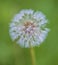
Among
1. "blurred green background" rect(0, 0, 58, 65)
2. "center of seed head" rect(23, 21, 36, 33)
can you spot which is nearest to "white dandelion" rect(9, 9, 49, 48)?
"center of seed head" rect(23, 21, 36, 33)

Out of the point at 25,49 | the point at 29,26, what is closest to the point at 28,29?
the point at 29,26

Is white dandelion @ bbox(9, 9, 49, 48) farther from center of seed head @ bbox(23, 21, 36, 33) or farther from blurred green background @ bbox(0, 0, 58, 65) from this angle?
blurred green background @ bbox(0, 0, 58, 65)

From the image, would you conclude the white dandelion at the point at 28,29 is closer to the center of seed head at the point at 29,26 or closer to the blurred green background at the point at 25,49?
the center of seed head at the point at 29,26

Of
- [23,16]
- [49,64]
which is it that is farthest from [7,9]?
[23,16]

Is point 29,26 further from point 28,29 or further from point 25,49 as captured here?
point 25,49

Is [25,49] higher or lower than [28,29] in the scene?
higher

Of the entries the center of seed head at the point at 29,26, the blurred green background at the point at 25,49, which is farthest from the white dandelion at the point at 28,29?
the blurred green background at the point at 25,49
